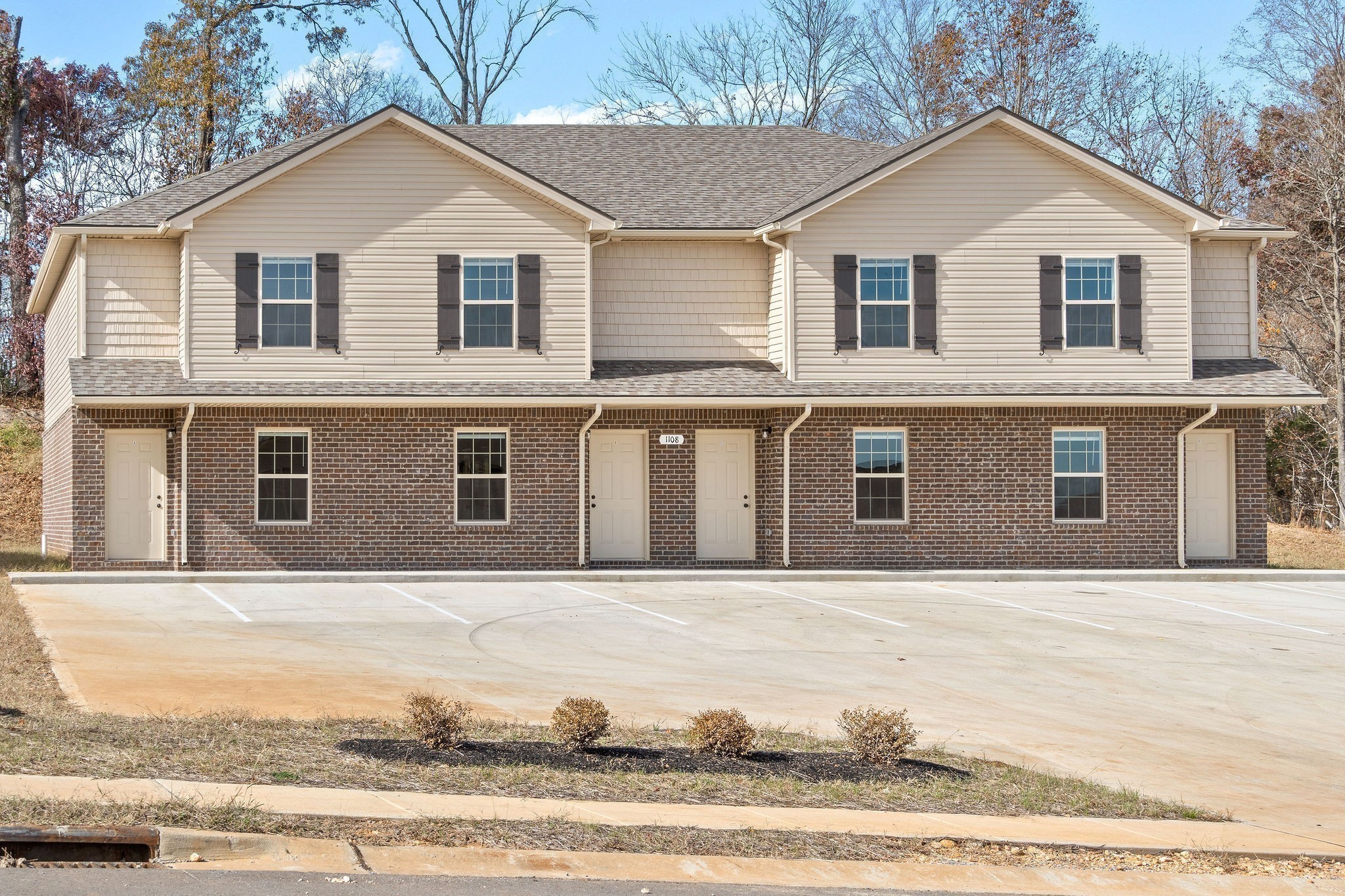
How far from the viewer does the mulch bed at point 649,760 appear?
8.98 meters

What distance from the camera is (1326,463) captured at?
120 ft

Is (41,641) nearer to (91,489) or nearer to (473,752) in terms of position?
(473,752)

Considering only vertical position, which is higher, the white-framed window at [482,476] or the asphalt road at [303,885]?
the white-framed window at [482,476]

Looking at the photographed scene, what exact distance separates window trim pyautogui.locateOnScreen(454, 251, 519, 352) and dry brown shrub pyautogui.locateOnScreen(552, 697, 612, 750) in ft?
47.4

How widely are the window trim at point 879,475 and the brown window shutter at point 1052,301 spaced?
112 inches

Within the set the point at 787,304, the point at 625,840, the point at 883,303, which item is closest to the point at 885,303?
the point at 883,303

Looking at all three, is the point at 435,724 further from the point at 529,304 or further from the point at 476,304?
the point at 476,304

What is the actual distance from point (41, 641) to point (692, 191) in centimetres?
1506

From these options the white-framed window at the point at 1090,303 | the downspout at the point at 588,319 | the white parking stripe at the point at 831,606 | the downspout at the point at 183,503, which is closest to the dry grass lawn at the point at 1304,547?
the white-framed window at the point at 1090,303

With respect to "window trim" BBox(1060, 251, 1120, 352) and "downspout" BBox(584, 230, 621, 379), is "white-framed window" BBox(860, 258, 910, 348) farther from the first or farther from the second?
"downspout" BBox(584, 230, 621, 379)

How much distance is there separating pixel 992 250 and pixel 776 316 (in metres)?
3.74

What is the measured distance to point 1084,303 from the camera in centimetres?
2427

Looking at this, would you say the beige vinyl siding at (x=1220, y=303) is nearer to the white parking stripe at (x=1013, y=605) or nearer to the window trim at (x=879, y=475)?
the window trim at (x=879, y=475)

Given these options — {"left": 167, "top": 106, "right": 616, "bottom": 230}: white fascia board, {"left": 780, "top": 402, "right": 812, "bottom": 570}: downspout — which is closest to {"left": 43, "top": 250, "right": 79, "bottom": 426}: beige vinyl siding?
{"left": 167, "top": 106, "right": 616, "bottom": 230}: white fascia board
